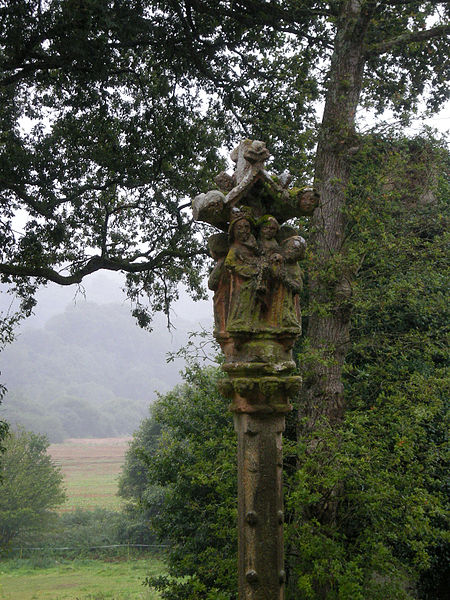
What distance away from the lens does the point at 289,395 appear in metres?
3.44

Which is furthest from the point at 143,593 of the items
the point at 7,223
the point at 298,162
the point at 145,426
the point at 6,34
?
the point at 6,34

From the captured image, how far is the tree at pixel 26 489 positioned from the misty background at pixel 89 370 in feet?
189

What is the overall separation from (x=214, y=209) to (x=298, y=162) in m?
5.26

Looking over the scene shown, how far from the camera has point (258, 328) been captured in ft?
11.1

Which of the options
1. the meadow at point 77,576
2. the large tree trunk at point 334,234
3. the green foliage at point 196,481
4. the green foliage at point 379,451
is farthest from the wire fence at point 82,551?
the large tree trunk at point 334,234

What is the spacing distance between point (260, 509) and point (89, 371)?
120 m

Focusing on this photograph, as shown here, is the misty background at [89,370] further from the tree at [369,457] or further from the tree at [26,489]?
the tree at [369,457]

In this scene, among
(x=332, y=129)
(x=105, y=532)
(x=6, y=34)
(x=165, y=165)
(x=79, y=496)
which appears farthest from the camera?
(x=79, y=496)

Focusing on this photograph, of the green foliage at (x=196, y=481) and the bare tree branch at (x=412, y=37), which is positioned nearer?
the green foliage at (x=196, y=481)

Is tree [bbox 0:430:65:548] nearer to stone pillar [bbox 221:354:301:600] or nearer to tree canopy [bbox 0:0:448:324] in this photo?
tree canopy [bbox 0:0:448:324]

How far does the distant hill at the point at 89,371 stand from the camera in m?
87.6

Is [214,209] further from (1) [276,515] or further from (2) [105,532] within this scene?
(2) [105,532]

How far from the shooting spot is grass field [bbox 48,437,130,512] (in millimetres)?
41594

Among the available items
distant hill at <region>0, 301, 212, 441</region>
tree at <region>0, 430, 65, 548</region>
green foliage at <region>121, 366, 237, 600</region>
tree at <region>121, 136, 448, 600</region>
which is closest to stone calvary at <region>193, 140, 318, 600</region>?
tree at <region>121, 136, 448, 600</region>
